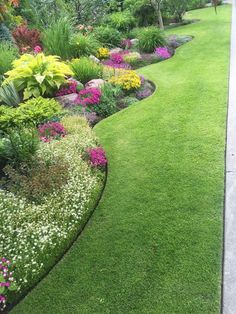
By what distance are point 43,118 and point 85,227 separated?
272 cm

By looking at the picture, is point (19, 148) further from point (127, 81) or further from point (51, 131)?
point (127, 81)

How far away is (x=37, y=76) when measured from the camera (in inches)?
283

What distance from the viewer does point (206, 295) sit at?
3.21 metres

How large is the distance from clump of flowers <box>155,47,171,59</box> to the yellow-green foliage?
4.06 metres

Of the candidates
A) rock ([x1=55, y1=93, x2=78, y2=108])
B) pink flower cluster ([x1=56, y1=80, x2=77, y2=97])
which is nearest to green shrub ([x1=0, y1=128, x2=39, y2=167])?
rock ([x1=55, y1=93, x2=78, y2=108])

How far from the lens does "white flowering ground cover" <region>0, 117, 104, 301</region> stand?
12.4 feet

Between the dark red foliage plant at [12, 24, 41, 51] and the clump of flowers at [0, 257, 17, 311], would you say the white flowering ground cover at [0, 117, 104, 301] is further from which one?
the dark red foliage plant at [12, 24, 41, 51]

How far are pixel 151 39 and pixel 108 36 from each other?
5.51 feet

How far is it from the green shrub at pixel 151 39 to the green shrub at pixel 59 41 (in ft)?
8.40

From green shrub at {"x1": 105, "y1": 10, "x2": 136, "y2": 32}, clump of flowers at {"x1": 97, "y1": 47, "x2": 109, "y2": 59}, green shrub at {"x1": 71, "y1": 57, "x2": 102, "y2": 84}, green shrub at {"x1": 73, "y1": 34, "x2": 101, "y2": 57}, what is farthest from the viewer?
green shrub at {"x1": 105, "y1": 10, "x2": 136, "y2": 32}

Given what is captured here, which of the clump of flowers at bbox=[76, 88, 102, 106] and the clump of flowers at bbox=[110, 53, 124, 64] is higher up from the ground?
the clump of flowers at bbox=[76, 88, 102, 106]

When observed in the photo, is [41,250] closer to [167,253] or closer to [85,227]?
[85,227]

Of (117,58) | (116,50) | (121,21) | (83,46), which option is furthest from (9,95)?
(121,21)

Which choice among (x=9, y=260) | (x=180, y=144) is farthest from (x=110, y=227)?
(x=180, y=144)
